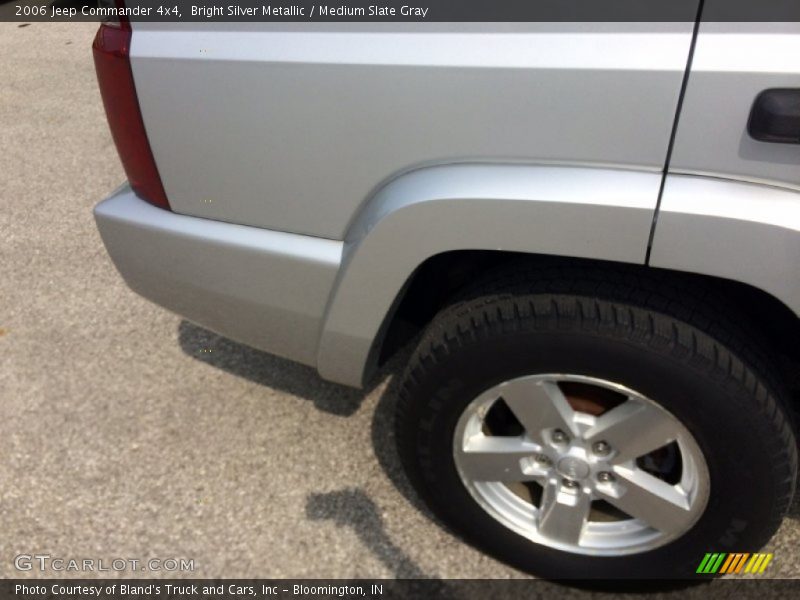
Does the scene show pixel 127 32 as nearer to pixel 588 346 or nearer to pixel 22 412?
pixel 588 346

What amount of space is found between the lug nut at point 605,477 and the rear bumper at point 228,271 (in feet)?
2.61

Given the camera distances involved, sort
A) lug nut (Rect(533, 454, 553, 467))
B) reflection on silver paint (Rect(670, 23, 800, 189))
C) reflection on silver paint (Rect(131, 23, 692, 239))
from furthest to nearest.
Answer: lug nut (Rect(533, 454, 553, 467)) → reflection on silver paint (Rect(131, 23, 692, 239)) → reflection on silver paint (Rect(670, 23, 800, 189))

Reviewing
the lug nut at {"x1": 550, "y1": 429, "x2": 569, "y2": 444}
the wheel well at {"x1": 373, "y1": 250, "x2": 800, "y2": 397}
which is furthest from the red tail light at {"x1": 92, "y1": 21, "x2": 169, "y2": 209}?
the lug nut at {"x1": 550, "y1": 429, "x2": 569, "y2": 444}

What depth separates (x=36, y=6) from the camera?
26.5ft

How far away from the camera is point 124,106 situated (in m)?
1.71

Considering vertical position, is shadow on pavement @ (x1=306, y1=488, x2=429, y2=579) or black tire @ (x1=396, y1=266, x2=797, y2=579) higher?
black tire @ (x1=396, y1=266, x2=797, y2=579)

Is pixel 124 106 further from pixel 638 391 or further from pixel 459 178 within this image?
pixel 638 391

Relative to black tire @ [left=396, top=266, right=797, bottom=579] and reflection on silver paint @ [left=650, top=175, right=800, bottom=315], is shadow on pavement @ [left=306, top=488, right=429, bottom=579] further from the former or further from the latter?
reflection on silver paint @ [left=650, top=175, right=800, bottom=315]

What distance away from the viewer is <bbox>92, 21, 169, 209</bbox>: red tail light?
166 cm

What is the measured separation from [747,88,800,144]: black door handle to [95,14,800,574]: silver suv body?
0.03 feet

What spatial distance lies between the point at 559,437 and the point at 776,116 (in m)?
0.89

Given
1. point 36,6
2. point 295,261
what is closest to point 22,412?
point 295,261

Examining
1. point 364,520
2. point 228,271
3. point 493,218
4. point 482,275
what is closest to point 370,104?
point 493,218

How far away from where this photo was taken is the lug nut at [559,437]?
5.75 ft
